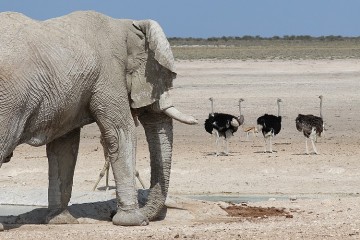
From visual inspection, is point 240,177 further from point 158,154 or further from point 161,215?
point 158,154

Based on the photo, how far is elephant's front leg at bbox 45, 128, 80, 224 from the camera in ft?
42.6

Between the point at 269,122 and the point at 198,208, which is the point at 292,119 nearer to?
the point at 269,122

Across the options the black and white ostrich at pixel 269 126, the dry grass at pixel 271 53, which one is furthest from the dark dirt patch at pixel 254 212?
the dry grass at pixel 271 53

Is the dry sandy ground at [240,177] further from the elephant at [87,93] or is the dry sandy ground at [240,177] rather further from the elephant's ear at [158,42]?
the elephant's ear at [158,42]

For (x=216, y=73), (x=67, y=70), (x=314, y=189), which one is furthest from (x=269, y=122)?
(x=216, y=73)

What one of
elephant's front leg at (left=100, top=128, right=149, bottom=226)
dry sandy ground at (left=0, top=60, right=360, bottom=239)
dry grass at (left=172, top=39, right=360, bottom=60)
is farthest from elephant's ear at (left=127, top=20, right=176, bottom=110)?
dry grass at (left=172, top=39, right=360, bottom=60)

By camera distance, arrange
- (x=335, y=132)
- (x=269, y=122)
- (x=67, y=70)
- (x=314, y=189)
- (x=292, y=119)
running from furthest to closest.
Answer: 1. (x=292, y=119)
2. (x=335, y=132)
3. (x=269, y=122)
4. (x=314, y=189)
5. (x=67, y=70)

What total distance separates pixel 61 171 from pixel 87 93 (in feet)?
4.14

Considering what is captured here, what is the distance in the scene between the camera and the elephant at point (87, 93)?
11531mm

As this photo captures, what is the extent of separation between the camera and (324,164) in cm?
2127

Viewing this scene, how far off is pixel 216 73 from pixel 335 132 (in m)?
22.9

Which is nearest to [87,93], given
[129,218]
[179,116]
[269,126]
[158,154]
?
[179,116]

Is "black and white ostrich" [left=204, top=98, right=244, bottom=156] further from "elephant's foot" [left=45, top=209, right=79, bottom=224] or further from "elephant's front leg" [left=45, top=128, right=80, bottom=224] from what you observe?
"elephant's foot" [left=45, top=209, right=79, bottom=224]

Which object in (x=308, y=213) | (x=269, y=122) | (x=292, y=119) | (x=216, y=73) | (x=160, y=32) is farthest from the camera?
(x=216, y=73)
